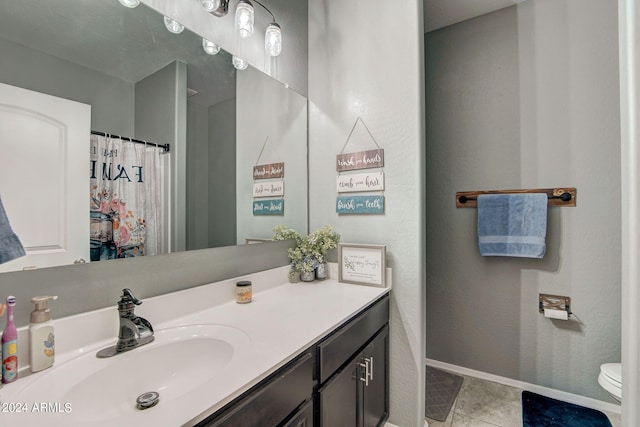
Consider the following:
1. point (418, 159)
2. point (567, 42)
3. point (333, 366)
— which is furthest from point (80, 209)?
point (567, 42)

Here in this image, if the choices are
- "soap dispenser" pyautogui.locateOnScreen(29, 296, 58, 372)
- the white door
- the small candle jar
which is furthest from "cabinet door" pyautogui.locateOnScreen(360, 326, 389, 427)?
the white door

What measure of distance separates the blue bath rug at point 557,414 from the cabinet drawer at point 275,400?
1.59 metres

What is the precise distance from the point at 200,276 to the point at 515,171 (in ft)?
7.01

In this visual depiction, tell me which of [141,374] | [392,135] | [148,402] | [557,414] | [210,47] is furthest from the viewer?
[557,414]

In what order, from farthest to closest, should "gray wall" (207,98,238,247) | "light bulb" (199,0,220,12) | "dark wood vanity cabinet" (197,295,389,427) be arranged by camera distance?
"gray wall" (207,98,238,247), "light bulb" (199,0,220,12), "dark wood vanity cabinet" (197,295,389,427)

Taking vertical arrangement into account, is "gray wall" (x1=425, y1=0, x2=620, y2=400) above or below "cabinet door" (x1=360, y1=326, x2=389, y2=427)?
above

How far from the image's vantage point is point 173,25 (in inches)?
47.5

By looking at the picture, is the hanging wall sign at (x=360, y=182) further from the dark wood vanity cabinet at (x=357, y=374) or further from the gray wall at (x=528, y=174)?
the gray wall at (x=528, y=174)

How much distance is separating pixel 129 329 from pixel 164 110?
2.73 ft

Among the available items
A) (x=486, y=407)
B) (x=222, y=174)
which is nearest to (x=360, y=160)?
(x=222, y=174)

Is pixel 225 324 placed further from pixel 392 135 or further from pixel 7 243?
pixel 392 135

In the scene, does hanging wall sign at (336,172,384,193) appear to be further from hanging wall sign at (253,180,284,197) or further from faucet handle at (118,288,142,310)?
faucet handle at (118,288,142,310)

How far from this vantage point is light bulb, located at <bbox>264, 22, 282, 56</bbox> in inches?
61.1

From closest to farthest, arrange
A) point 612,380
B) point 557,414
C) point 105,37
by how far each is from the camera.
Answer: point 105,37
point 612,380
point 557,414
